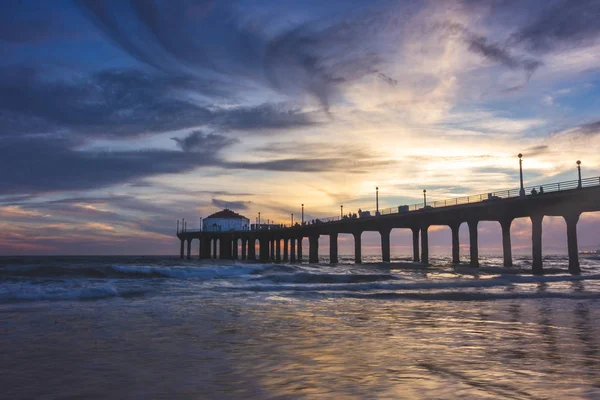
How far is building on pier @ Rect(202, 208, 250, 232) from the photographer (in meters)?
150

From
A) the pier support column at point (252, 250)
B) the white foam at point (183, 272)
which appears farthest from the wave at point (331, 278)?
the pier support column at point (252, 250)

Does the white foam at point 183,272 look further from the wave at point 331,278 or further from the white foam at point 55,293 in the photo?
the white foam at point 55,293

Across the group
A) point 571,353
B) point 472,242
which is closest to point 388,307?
point 571,353

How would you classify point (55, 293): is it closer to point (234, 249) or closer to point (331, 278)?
point (331, 278)

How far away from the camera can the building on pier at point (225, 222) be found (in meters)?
150

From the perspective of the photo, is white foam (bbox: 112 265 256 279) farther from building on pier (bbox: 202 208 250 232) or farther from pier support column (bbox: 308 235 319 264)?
building on pier (bbox: 202 208 250 232)

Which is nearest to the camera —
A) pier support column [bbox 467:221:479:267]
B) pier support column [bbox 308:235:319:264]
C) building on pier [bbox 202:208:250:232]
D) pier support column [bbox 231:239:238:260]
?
pier support column [bbox 467:221:479:267]

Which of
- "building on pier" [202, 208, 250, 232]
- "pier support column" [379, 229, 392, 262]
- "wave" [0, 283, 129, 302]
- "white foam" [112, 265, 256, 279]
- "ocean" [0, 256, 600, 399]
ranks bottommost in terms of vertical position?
"white foam" [112, 265, 256, 279]

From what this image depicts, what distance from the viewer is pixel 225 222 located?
15100cm

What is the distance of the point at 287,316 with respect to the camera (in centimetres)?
1638

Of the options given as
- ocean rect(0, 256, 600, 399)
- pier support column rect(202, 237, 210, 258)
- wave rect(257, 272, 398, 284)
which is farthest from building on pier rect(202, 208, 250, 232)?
ocean rect(0, 256, 600, 399)

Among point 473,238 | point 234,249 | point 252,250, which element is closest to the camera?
→ point 473,238

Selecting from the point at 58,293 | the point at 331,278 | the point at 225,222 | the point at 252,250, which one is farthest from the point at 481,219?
the point at 225,222

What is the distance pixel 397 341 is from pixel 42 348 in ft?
27.9
